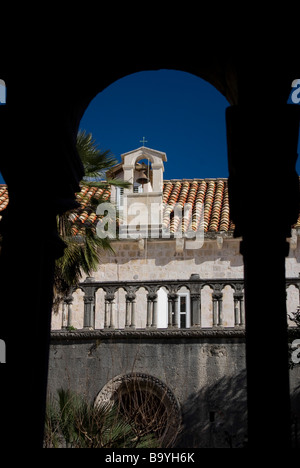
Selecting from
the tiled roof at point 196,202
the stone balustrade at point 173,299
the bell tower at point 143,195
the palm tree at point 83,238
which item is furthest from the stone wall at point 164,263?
the palm tree at point 83,238

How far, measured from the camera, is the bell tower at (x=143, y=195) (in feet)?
52.0

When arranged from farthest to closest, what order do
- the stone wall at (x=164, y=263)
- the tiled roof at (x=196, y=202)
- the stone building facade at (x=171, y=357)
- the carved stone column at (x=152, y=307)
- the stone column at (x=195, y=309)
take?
the tiled roof at (x=196, y=202) → the stone wall at (x=164, y=263) → the carved stone column at (x=152, y=307) → the stone column at (x=195, y=309) → the stone building facade at (x=171, y=357)

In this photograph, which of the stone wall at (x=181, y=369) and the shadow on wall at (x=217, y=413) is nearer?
the shadow on wall at (x=217, y=413)

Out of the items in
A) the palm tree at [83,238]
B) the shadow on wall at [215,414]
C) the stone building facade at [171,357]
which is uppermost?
the palm tree at [83,238]

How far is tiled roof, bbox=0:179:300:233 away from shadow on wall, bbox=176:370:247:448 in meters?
4.73

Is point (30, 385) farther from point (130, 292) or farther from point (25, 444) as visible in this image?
point (130, 292)

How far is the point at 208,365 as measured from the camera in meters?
11.9

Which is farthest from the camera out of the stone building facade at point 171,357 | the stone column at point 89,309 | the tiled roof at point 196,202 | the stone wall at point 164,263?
the tiled roof at point 196,202

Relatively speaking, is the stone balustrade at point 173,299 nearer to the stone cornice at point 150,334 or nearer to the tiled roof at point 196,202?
the stone cornice at point 150,334

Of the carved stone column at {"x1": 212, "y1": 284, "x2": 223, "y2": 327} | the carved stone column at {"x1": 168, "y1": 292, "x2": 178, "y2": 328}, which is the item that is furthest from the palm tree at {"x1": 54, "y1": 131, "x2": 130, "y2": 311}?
the carved stone column at {"x1": 212, "y1": 284, "x2": 223, "y2": 327}

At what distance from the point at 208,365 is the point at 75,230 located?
384 centimetres

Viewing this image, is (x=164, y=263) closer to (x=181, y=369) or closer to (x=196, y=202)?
(x=196, y=202)

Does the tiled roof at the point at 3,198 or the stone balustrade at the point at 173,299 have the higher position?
the tiled roof at the point at 3,198

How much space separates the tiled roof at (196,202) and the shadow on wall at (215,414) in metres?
4.73
